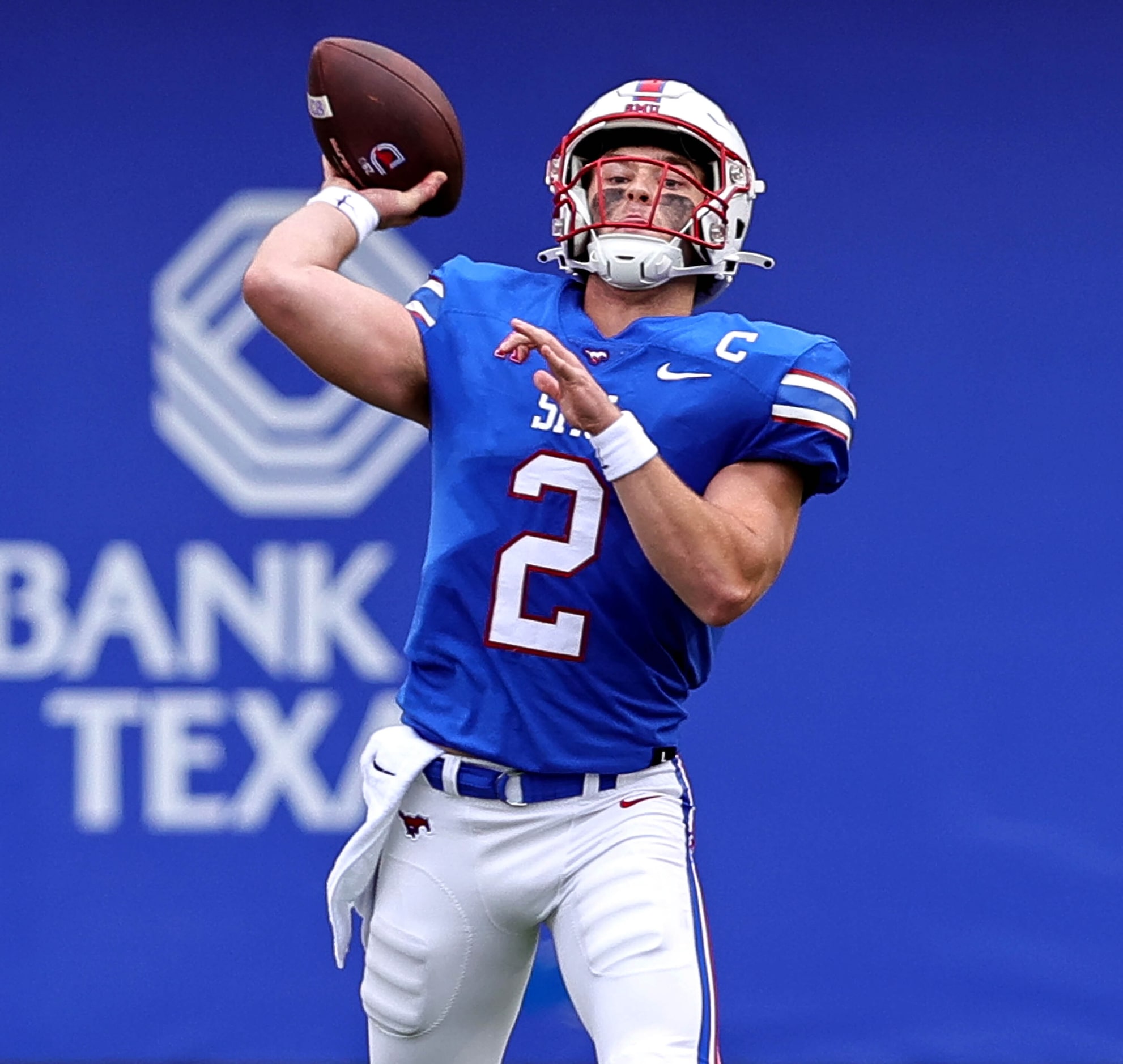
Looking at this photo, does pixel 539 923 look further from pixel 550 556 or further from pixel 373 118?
pixel 373 118

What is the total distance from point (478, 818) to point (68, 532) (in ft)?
5.73

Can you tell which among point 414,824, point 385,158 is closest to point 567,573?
point 414,824

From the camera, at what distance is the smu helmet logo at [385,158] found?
2.67m

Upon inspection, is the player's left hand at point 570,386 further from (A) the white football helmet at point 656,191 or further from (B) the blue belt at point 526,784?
(B) the blue belt at point 526,784

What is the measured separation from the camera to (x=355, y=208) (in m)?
2.61

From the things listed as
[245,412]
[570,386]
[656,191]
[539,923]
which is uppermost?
[245,412]

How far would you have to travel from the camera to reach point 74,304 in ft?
13.1

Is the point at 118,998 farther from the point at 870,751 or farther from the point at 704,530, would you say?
the point at 704,530

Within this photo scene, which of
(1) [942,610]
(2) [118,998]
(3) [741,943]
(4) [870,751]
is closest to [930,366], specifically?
(1) [942,610]

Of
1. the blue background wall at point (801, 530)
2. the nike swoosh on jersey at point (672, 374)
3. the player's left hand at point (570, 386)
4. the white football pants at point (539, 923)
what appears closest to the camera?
the player's left hand at point (570, 386)

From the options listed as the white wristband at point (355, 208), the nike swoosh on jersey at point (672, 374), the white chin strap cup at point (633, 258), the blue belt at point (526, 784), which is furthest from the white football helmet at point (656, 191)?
the blue belt at point (526, 784)

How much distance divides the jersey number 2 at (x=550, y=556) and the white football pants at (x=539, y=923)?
20 cm

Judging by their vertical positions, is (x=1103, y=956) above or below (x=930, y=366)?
below

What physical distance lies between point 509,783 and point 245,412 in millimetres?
1667
